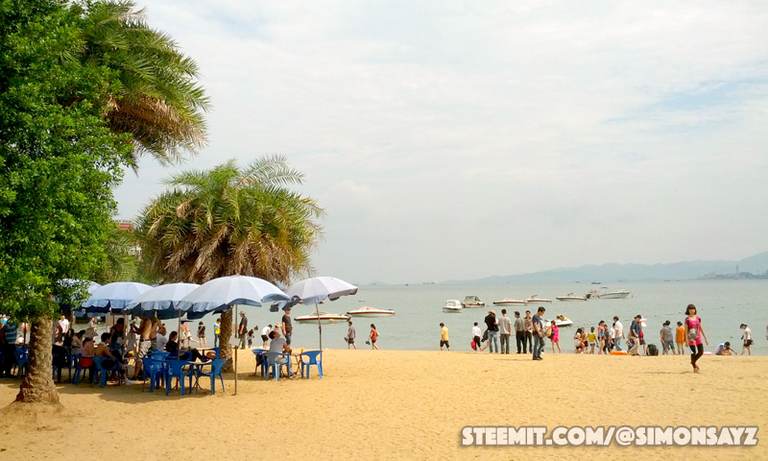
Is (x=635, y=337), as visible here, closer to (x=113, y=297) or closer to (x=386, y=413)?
(x=386, y=413)

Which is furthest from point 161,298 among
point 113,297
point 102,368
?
point 102,368

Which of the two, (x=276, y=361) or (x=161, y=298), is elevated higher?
(x=161, y=298)

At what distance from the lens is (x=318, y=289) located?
50.0ft

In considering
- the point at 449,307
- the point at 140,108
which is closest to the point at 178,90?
the point at 140,108

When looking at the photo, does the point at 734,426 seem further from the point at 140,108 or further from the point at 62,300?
the point at 140,108

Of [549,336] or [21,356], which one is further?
[549,336]

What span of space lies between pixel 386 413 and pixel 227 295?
13.3 ft

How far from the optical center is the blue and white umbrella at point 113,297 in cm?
1463

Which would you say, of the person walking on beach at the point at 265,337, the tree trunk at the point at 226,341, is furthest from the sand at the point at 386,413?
the person walking on beach at the point at 265,337

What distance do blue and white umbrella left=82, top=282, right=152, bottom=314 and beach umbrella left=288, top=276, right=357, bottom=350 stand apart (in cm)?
377

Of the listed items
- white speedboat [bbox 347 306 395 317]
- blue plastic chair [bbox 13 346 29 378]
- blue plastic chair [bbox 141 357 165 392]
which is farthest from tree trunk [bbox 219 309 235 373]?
white speedboat [bbox 347 306 395 317]

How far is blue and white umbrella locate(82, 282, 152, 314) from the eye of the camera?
1463 cm

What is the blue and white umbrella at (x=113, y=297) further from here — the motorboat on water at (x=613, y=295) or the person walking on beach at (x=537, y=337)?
the motorboat on water at (x=613, y=295)

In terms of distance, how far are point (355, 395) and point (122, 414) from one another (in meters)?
4.40
